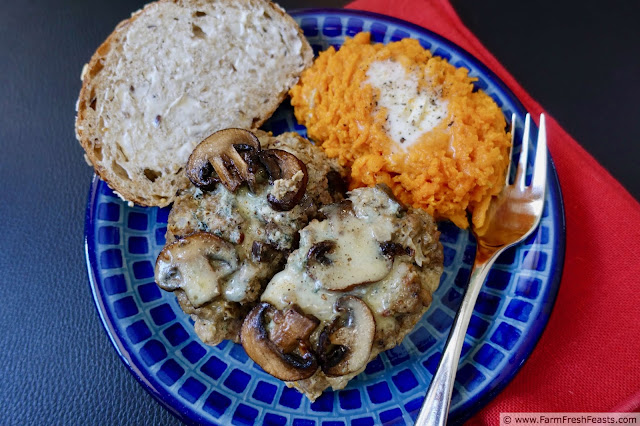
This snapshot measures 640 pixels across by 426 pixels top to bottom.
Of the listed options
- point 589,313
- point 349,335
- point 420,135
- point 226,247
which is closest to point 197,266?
point 226,247

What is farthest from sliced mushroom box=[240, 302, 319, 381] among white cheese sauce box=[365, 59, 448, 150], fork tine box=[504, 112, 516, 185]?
fork tine box=[504, 112, 516, 185]

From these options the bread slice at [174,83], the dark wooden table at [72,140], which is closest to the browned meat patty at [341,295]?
the bread slice at [174,83]

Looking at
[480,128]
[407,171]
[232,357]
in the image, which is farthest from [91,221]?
[480,128]

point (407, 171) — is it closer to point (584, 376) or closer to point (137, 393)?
point (584, 376)

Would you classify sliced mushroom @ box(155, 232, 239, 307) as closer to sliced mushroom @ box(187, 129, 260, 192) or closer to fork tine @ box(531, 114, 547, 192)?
sliced mushroom @ box(187, 129, 260, 192)

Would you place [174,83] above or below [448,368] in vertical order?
above

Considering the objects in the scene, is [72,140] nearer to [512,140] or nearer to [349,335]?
[349,335]

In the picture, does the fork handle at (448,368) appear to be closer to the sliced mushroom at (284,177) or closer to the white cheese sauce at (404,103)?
the white cheese sauce at (404,103)
